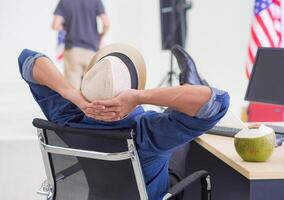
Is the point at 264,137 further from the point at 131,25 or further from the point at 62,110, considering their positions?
the point at 131,25

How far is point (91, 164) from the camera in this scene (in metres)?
1.34

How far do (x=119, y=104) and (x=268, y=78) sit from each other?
1.04 meters

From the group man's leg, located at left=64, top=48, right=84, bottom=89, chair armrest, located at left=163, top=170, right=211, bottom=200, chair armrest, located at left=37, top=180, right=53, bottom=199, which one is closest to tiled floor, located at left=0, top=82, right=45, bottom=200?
man's leg, located at left=64, top=48, right=84, bottom=89

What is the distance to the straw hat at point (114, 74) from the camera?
1.13 meters

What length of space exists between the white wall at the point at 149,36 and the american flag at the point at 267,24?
1.05m

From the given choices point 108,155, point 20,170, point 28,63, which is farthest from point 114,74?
point 20,170

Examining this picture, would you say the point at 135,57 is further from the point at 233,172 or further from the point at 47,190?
the point at 233,172

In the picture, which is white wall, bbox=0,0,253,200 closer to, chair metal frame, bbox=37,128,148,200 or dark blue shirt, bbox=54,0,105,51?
dark blue shirt, bbox=54,0,105,51

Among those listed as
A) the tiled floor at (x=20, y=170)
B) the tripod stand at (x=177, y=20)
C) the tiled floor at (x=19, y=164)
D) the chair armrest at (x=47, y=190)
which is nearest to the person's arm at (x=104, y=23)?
the tripod stand at (x=177, y=20)

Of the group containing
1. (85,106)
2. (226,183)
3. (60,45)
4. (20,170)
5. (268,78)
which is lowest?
(20,170)

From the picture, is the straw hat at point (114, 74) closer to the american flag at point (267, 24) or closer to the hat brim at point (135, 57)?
the hat brim at point (135, 57)

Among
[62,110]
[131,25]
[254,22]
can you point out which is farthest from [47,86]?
[131,25]

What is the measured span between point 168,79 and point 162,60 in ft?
3.17

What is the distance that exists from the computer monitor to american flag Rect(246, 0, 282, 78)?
189 centimetres
